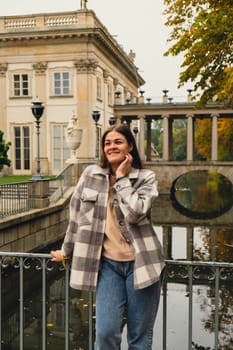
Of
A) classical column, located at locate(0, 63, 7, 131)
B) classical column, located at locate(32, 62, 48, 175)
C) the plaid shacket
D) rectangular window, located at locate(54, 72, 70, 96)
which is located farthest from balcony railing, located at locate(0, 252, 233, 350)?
classical column, located at locate(0, 63, 7, 131)

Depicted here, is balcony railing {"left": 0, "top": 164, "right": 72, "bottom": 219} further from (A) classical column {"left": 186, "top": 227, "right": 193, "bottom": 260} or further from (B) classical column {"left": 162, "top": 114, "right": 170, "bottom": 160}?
(B) classical column {"left": 162, "top": 114, "right": 170, "bottom": 160}

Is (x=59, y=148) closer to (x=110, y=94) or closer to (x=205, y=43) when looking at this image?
(x=110, y=94)

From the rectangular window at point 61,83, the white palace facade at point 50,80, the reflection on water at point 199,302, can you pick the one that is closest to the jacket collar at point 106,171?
the reflection on water at point 199,302

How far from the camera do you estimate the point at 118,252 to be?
299 cm

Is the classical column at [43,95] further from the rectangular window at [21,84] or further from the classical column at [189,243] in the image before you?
the classical column at [189,243]

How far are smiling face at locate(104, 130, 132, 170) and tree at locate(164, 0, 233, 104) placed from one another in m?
9.79

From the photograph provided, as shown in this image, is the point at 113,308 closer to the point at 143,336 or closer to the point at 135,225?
the point at 143,336

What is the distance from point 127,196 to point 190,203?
32.0 meters

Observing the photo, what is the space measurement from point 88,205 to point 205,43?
11808 millimetres

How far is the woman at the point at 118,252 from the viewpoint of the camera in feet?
9.69

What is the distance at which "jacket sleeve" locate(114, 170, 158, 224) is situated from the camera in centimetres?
287

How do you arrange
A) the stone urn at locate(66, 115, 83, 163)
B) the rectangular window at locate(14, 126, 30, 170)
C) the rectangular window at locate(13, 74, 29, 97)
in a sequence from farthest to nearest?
1. the rectangular window at locate(14, 126, 30, 170)
2. the rectangular window at locate(13, 74, 29, 97)
3. the stone urn at locate(66, 115, 83, 163)

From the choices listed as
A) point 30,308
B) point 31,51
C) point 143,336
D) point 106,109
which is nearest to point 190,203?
point 106,109

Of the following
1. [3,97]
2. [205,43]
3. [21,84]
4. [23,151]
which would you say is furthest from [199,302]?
[3,97]
